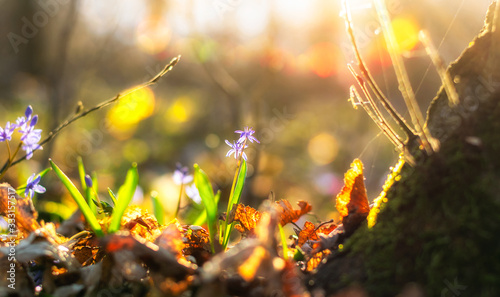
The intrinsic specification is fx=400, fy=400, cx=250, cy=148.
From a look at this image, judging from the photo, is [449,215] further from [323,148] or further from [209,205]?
[323,148]

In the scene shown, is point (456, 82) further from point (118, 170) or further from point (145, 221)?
point (118, 170)

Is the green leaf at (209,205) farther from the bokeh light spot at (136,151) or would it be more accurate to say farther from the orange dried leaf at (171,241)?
the bokeh light spot at (136,151)

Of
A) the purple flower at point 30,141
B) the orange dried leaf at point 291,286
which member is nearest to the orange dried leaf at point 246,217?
the orange dried leaf at point 291,286

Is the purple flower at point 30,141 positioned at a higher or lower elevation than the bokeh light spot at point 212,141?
lower

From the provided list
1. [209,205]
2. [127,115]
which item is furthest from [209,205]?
[127,115]

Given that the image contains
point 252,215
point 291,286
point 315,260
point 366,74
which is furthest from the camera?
point 252,215

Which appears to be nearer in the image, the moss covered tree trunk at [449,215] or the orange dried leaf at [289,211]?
the moss covered tree trunk at [449,215]

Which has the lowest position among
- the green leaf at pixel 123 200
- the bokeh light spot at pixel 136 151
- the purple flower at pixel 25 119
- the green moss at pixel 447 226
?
the green moss at pixel 447 226

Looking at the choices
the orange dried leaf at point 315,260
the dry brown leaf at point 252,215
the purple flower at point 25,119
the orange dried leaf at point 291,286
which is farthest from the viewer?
the dry brown leaf at point 252,215
